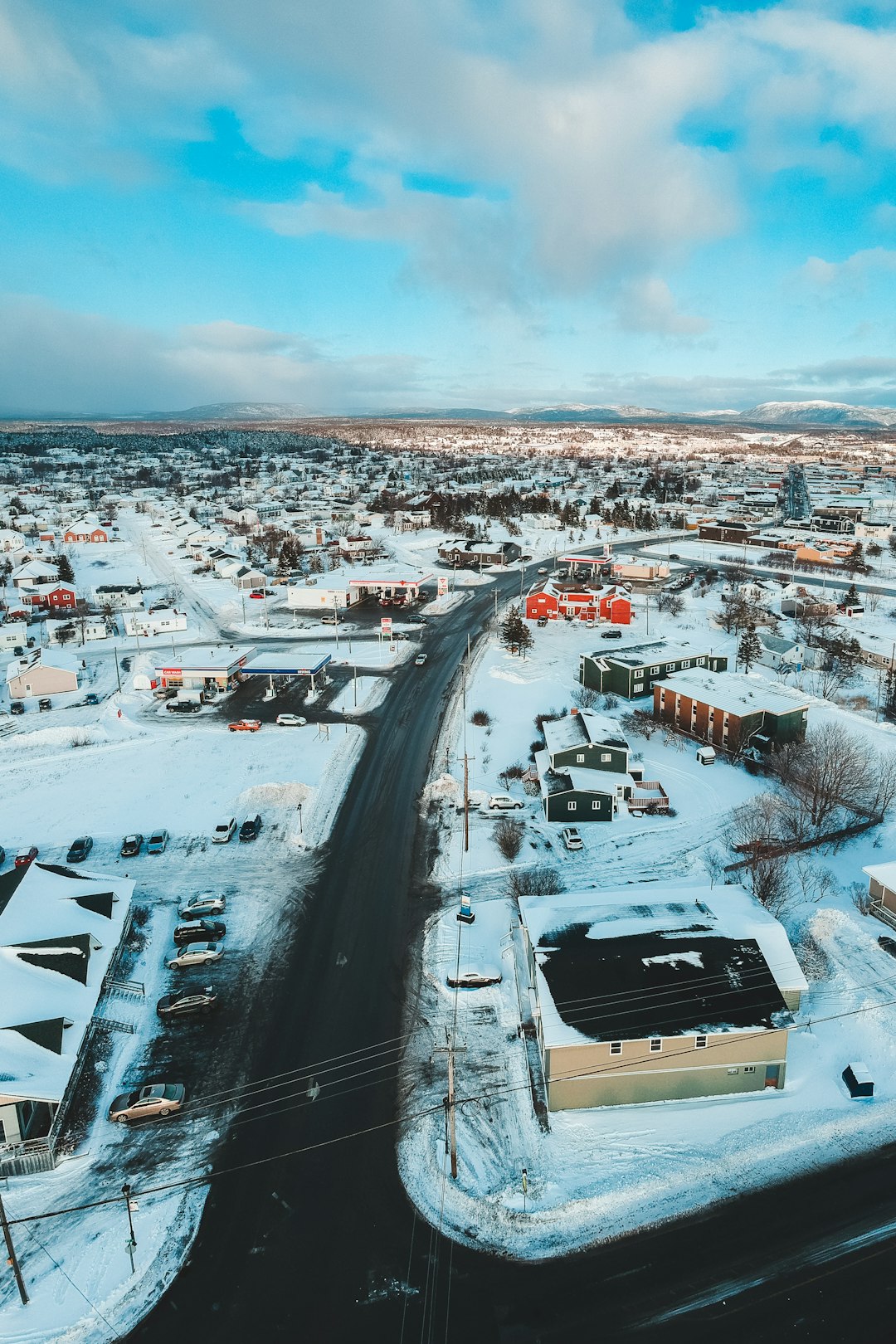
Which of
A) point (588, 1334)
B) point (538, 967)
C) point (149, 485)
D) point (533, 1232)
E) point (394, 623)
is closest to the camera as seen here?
point (588, 1334)

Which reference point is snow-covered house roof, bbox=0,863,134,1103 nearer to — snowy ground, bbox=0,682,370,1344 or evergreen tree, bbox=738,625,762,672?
snowy ground, bbox=0,682,370,1344

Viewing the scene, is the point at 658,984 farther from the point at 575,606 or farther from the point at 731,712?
the point at 575,606

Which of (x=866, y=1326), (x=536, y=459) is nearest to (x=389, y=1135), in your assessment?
(x=866, y=1326)

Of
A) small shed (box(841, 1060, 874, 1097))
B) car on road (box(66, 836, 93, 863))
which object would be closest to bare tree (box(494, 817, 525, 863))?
small shed (box(841, 1060, 874, 1097))

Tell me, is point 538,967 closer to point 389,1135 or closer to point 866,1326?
point 389,1135

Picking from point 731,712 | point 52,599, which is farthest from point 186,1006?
point 52,599

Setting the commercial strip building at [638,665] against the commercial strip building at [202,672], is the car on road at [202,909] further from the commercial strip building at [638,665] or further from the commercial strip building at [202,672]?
the commercial strip building at [638,665]

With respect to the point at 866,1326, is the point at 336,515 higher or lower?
higher

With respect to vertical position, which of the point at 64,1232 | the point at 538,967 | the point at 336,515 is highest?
the point at 336,515
